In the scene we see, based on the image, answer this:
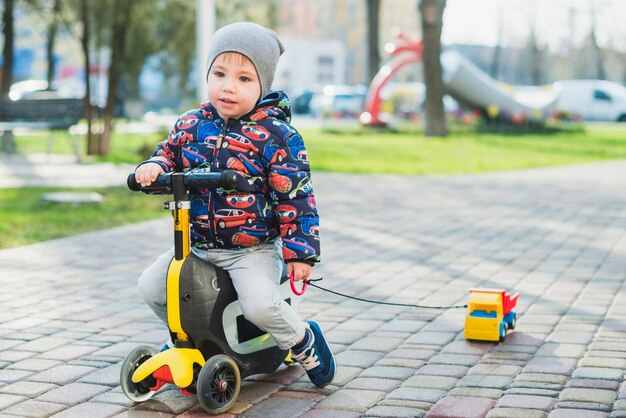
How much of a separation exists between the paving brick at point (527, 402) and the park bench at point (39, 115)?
11.9 m

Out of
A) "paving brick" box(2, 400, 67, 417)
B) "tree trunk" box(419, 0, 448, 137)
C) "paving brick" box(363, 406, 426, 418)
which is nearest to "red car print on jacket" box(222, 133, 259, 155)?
"paving brick" box(363, 406, 426, 418)

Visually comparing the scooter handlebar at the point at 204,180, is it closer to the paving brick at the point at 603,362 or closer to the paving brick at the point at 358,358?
the paving brick at the point at 358,358

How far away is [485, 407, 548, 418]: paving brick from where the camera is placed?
3434 mm

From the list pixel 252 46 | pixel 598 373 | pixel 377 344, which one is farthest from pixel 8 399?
pixel 598 373

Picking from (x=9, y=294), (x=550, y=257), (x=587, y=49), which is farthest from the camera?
(x=587, y=49)

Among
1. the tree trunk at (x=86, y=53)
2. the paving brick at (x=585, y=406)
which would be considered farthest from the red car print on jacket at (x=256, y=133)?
the tree trunk at (x=86, y=53)

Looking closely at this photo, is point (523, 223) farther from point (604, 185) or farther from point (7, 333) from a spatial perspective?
point (7, 333)

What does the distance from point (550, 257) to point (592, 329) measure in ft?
7.25

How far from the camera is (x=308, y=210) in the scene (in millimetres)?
3559

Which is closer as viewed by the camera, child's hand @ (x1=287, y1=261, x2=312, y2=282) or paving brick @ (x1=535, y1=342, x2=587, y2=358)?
child's hand @ (x1=287, y1=261, x2=312, y2=282)

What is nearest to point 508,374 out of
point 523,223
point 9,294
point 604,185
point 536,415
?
point 536,415

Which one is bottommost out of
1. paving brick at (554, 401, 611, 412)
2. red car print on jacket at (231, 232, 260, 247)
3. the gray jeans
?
paving brick at (554, 401, 611, 412)

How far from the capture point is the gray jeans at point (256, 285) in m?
3.50

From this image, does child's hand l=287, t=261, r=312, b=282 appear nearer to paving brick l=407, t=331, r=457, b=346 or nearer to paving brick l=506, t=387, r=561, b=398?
paving brick l=506, t=387, r=561, b=398
